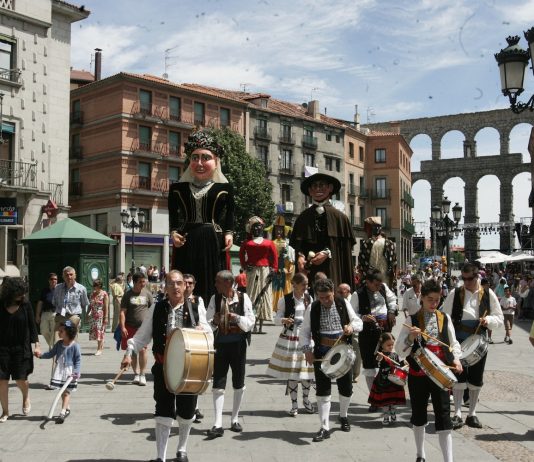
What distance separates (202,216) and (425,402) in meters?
3.60

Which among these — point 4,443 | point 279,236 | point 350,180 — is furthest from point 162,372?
point 350,180

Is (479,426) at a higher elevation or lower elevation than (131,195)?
lower

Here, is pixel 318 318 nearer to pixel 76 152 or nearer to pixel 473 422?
pixel 473 422

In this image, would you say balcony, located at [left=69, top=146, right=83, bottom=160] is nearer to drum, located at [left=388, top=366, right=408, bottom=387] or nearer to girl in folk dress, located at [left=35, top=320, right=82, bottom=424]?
girl in folk dress, located at [left=35, top=320, right=82, bottom=424]

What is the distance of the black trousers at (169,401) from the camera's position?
571 centimetres

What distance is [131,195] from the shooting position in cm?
4462

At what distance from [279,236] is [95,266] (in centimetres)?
463

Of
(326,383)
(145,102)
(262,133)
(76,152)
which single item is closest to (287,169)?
(262,133)

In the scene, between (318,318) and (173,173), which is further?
(173,173)

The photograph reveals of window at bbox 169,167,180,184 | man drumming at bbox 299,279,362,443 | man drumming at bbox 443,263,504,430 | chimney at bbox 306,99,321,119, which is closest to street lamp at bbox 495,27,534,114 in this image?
man drumming at bbox 443,263,504,430

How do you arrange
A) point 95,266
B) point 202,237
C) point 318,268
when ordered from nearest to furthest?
1. point 202,237
2. point 318,268
3. point 95,266

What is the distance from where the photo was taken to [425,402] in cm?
586

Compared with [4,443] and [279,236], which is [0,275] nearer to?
[279,236]

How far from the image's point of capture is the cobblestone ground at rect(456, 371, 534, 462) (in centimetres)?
619
